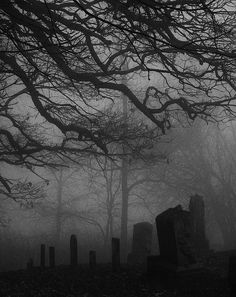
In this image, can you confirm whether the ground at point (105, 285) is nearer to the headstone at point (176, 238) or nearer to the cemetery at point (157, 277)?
the cemetery at point (157, 277)

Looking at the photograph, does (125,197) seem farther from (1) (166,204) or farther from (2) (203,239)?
(2) (203,239)

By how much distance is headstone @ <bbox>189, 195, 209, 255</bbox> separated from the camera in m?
12.2

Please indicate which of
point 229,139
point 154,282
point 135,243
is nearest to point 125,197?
point 135,243

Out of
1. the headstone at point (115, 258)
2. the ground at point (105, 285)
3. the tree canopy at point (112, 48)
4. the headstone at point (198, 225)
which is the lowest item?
the ground at point (105, 285)

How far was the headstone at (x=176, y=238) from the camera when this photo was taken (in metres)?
8.05

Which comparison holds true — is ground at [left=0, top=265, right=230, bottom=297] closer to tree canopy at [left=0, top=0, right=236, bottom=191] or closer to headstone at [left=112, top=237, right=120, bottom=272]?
headstone at [left=112, top=237, right=120, bottom=272]

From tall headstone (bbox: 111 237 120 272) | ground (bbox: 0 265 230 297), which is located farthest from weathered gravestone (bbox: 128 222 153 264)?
ground (bbox: 0 265 230 297)

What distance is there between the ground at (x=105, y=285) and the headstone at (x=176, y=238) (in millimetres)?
426

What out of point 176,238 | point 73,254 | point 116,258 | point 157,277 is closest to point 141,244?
point 73,254

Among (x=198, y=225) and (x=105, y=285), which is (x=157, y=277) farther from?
(x=198, y=225)

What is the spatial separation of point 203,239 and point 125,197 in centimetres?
910

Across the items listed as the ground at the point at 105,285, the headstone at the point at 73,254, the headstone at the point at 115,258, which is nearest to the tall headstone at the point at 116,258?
the headstone at the point at 115,258

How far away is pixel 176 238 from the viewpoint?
26.9 feet

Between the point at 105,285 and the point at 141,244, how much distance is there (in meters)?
5.96
